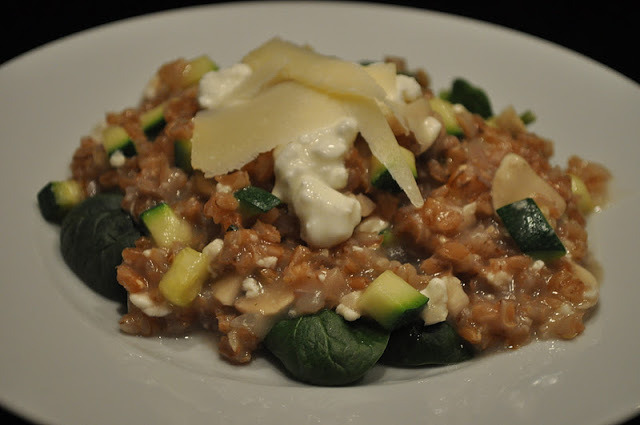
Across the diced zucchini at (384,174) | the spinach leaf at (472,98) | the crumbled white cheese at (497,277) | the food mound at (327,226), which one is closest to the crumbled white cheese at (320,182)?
the food mound at (327,226)

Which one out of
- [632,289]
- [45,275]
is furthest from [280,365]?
[632,289]

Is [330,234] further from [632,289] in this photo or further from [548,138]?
[548,138]

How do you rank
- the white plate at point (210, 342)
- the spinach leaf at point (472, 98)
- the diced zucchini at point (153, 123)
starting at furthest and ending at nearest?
the spinach leaf at point (472, 98), the diced zucchini at point (153, 123), the white plate at point (210, 342)

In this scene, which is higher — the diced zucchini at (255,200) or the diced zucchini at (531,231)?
the diced zucchini at (255,200)

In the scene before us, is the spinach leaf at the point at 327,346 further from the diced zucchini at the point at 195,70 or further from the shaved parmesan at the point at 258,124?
the diced zucchini at the point at 195,70

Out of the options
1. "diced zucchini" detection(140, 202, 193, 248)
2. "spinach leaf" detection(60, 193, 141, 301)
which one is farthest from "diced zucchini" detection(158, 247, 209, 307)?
"spinach leaf" detection(60, 193, 141, 301)

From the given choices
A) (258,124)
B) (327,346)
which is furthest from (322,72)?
(327,346)

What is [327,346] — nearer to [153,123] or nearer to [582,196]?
[153,123]
